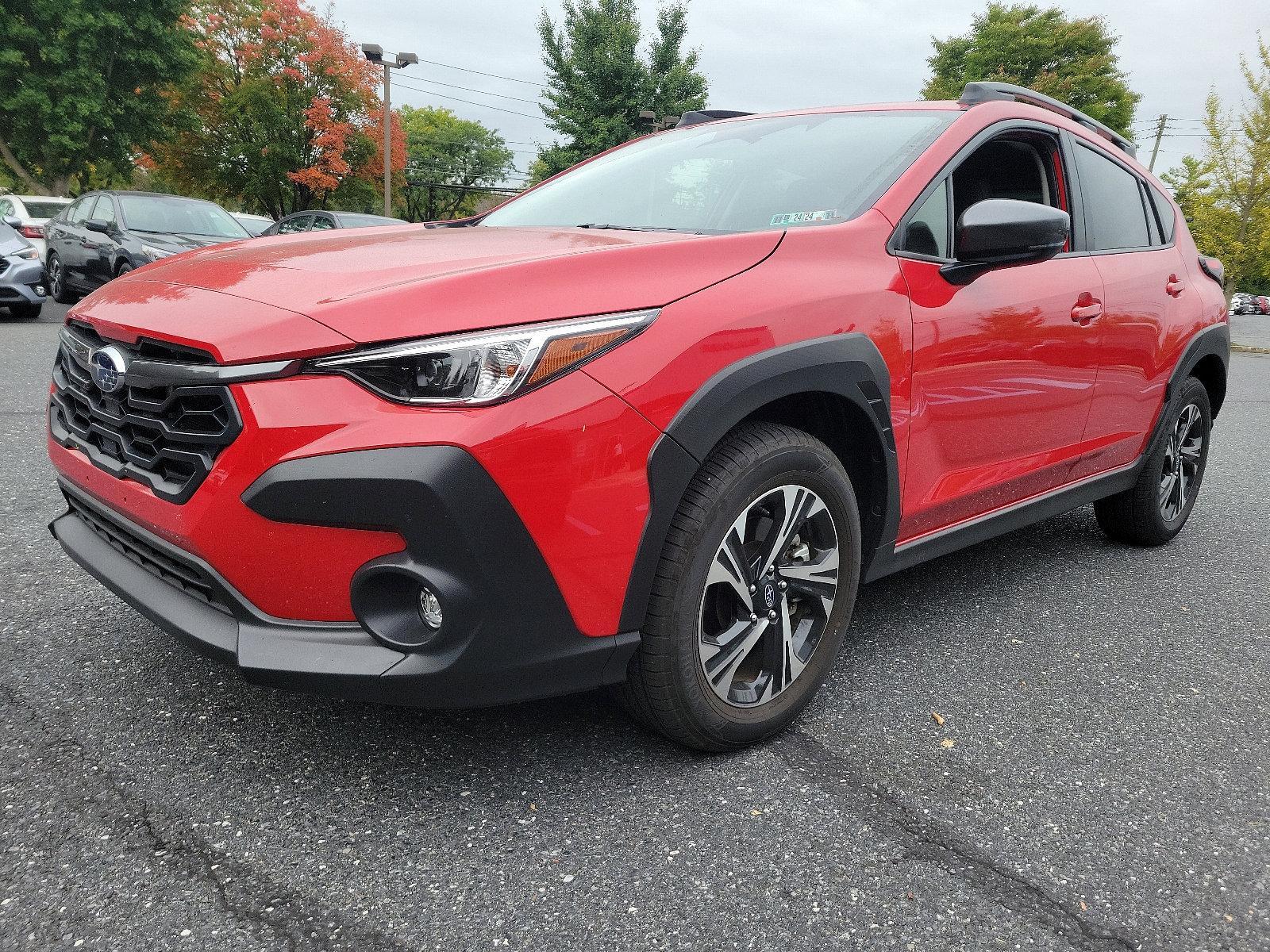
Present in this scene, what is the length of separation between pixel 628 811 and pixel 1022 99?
108 inches

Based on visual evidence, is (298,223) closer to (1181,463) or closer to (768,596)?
(1181,463)

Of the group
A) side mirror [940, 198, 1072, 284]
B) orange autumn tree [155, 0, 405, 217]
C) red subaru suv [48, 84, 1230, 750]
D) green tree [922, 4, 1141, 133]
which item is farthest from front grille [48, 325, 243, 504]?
green tree [922, 4, 1141, 133]

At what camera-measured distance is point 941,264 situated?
2.54 meters

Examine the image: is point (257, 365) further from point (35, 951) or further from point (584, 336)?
point (35, 951)

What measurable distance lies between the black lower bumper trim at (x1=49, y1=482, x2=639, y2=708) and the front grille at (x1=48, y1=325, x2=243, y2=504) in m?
0.15

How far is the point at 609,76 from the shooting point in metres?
25.8

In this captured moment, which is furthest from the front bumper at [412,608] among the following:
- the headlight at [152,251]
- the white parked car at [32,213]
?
the white parked car at [32,213]

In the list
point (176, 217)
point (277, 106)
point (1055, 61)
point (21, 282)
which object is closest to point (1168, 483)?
point (176, 217)

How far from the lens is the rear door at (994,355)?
2.51 m

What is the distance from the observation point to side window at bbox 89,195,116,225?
34.9 ft

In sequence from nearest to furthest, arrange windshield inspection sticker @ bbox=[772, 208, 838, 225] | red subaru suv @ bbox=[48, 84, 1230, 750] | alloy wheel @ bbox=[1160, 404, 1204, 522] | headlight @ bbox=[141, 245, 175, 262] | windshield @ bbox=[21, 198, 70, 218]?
red subaru suv @ bbox=[48, 84, 1230, 750] < windshield inspection sticker @ bbox=[772, 208, 838, 225] < alloy wheel @ bbox=[1160, 404, 1204, 522] < headlight @ bbox=[141, 245, 175, 262] < windshield @ bbox=[21, 198, 70, 218]

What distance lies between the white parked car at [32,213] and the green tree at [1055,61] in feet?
111

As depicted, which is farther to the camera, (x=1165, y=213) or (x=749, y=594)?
(x=1165, y=213)

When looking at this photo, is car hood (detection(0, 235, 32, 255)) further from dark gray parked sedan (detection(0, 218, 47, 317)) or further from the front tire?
the front tire
